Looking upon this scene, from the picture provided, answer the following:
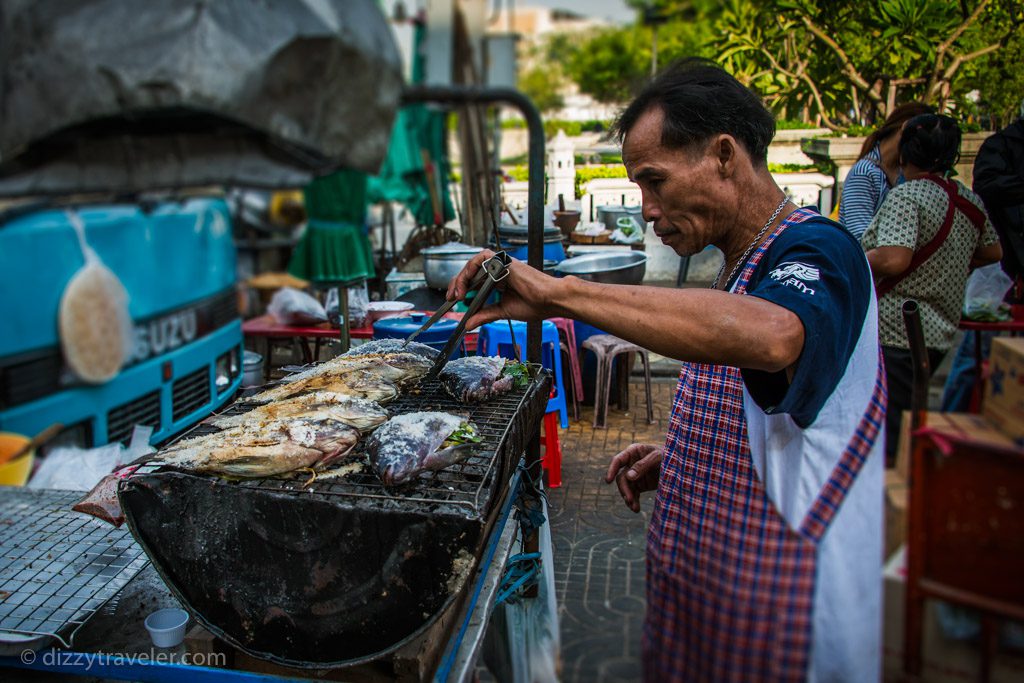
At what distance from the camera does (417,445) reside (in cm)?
221

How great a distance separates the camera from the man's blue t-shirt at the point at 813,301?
1.42 metres

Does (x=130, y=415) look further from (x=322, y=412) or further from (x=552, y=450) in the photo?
(x=552, y=450)

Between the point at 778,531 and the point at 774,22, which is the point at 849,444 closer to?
the point at 778,531

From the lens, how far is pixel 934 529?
1033 millimetres

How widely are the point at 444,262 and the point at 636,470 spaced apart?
2533 mm

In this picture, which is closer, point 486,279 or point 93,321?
point 93,321

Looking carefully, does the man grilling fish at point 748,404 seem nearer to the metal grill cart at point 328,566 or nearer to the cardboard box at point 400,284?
the metal grill cart at point 328,566

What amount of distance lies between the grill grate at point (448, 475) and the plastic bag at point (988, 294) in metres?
1.88

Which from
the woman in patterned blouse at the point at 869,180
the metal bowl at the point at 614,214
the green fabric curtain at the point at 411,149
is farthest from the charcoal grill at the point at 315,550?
the metal bowl at the point at 614,214

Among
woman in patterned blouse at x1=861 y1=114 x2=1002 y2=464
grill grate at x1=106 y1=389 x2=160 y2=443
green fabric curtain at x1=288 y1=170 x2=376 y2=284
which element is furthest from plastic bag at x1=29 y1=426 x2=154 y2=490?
woman in patterned blouse at x1=861 y1=114 x2=1002 y2=464

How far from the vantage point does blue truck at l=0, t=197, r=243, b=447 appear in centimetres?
128

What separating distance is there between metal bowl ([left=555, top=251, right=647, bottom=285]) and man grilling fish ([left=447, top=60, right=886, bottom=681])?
336cm

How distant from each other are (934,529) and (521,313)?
1165 mm

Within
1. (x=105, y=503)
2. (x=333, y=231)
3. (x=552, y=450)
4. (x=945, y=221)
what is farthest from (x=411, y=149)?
(x=552, y=450)
